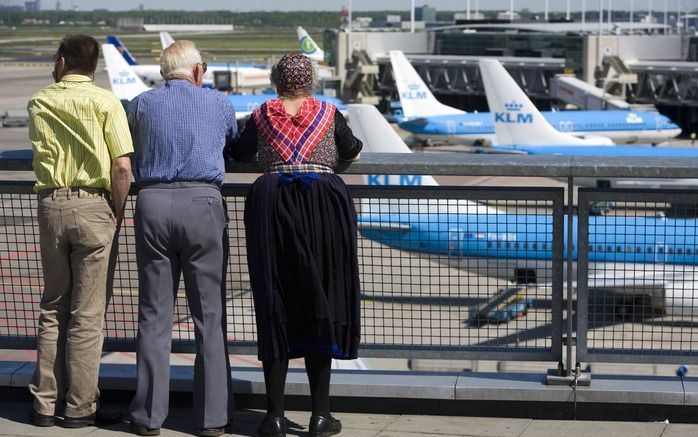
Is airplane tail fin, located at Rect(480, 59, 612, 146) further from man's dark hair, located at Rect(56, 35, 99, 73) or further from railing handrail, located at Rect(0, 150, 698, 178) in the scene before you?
man's dark hair, located at Rect(56, 35, 99, 73)

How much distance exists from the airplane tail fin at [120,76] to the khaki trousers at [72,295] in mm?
64023

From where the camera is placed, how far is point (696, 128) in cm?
6650

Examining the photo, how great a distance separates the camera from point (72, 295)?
19.7 ft

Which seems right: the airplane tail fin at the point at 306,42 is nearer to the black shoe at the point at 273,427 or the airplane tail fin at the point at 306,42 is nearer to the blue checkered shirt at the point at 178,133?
the blue checkered shirt at the point at 178,133

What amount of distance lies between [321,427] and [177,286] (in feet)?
3.83

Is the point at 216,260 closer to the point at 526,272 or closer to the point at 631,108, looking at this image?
the point at 526,272

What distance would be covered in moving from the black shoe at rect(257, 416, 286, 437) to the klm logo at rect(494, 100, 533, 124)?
4029 centimetres

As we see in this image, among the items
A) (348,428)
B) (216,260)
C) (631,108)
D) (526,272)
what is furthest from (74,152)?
(631,108)

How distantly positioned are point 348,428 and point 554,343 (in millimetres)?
1332

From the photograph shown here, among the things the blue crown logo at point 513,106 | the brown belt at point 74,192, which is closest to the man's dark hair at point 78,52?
the brown belt at point 74,192

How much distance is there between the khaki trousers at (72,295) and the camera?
19.2ft

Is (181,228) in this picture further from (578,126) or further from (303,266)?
(578,126)

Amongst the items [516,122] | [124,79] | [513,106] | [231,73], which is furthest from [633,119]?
[231,73]

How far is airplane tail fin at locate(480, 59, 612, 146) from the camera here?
44.9 metres
